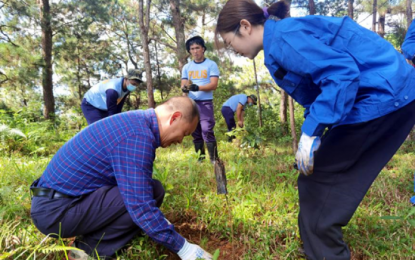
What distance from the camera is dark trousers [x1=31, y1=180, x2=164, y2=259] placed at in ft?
4.89

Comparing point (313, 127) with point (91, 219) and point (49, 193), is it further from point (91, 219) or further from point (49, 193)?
point (49, 193)

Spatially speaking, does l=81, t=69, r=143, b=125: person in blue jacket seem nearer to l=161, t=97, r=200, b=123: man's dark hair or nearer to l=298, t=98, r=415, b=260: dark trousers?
l=161, t=97, r=200, b=123: man's dark hair

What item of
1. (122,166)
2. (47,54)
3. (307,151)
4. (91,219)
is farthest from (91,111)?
(47,54)

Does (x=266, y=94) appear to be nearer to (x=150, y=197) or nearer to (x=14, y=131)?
(x=14, y=131)

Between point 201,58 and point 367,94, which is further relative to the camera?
point 201,58

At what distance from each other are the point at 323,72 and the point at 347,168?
51cm

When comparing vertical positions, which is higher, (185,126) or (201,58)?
(201,58)

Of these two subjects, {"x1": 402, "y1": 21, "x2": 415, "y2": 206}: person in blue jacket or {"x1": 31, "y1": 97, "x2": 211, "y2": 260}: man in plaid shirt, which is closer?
{"x1": 31, "y1": 97, "x2": 211, "y2": 260}: man in plaid shirt

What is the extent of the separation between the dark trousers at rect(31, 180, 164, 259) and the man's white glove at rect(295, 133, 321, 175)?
41.6 inches

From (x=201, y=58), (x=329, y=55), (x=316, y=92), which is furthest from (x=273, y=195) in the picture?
(x=201, y=58)

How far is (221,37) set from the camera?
1.51m

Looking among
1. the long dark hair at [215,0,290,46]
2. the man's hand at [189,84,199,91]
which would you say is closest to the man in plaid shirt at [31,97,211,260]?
the long dark hair at [215,0,290,46]

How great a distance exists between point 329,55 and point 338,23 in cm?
24

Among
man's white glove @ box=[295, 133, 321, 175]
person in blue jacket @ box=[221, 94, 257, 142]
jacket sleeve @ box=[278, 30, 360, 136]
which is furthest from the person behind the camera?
person in blue jacket @ box=[221, 94, 257, 142]
